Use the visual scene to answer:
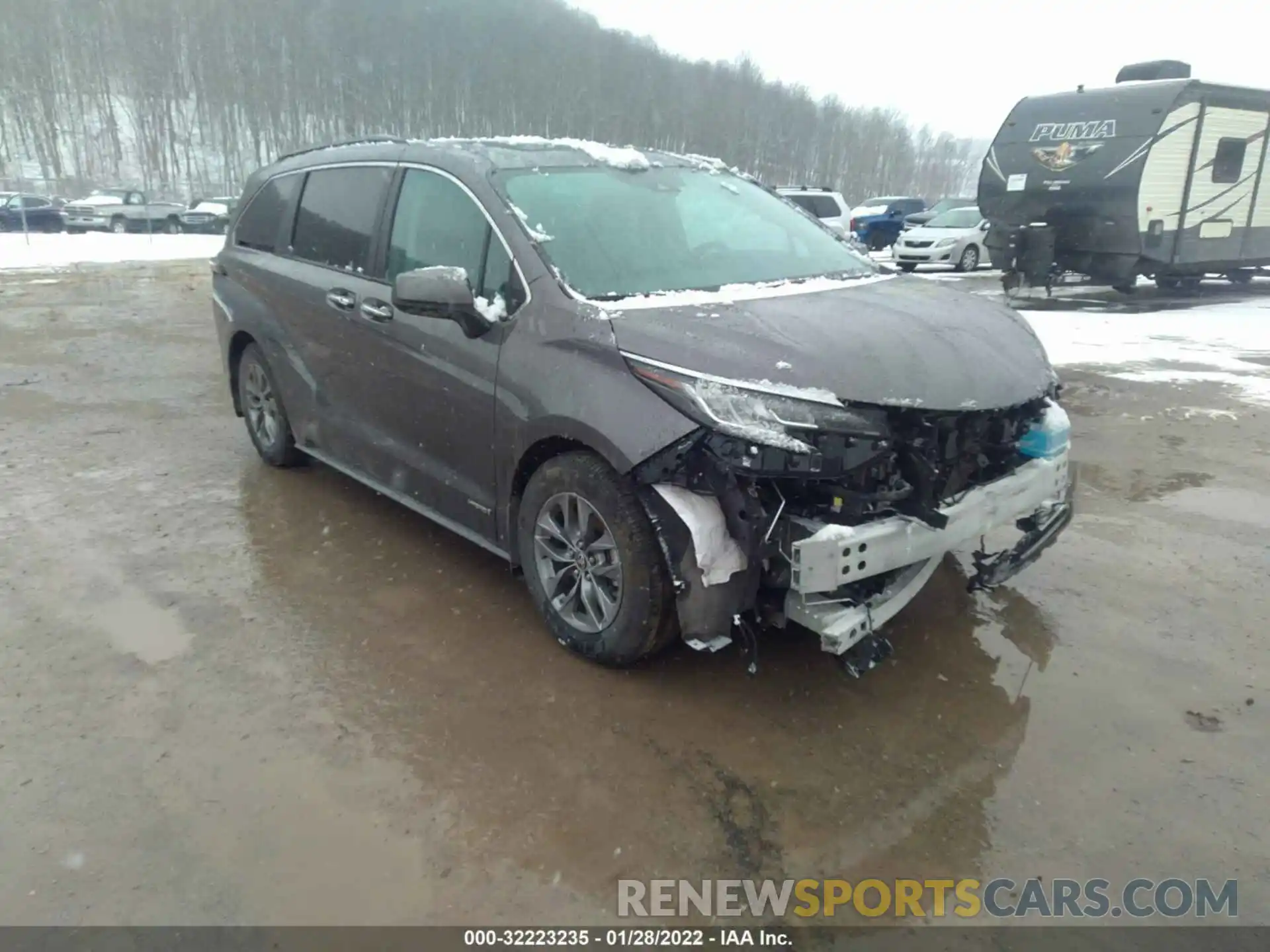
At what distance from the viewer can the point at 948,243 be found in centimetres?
2020

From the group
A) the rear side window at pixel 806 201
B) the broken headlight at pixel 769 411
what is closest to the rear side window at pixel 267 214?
the broken headlight at pixel 769 411

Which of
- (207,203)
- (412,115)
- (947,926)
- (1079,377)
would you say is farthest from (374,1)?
(947,926)

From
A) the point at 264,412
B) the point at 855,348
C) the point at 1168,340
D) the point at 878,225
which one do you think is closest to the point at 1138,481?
the point at 855,348

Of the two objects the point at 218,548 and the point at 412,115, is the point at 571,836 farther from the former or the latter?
the point at 412,115

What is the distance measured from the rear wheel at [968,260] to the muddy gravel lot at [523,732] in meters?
16.9

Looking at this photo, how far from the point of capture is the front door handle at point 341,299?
430 cm

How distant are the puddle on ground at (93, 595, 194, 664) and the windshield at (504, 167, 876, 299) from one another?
7.13 feet

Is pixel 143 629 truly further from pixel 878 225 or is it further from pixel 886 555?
pixel 878 225

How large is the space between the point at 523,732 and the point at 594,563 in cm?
65

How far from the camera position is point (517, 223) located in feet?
11.7

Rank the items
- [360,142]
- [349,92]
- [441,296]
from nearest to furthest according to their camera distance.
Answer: [441,296], [360,142], [349,92]

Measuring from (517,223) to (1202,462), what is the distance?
16.0 feet

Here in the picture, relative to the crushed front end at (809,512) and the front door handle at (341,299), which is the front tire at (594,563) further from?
the front door handle at (341,299)

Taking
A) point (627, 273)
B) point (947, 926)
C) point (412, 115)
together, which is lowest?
point (947, 926)
